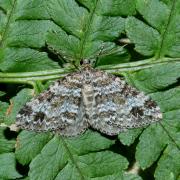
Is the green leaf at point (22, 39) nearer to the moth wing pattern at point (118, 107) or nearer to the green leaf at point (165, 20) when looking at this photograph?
the moth wing pattern at point (118, 107)

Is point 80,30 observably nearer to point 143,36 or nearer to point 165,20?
point 143,36

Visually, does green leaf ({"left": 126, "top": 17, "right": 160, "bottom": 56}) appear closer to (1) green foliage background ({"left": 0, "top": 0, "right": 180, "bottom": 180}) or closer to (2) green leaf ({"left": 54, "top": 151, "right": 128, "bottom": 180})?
(1) green foliage background ({"left": 0, "top": 0, "right": 180, "bottom": 180})

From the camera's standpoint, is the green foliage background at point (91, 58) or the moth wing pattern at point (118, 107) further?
the moth wing pattern at point (118, 107)

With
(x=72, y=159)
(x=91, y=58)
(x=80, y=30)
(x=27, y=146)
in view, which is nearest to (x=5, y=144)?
A: (x=27, y=146)

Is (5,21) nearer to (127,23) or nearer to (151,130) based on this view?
(127,23)

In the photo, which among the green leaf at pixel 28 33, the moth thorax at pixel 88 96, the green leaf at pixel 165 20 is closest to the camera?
the green leaf at pixel 165 20

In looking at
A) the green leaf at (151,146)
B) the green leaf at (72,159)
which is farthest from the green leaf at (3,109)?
the green leaf at (151,146)

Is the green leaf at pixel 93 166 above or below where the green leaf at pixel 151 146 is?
below
